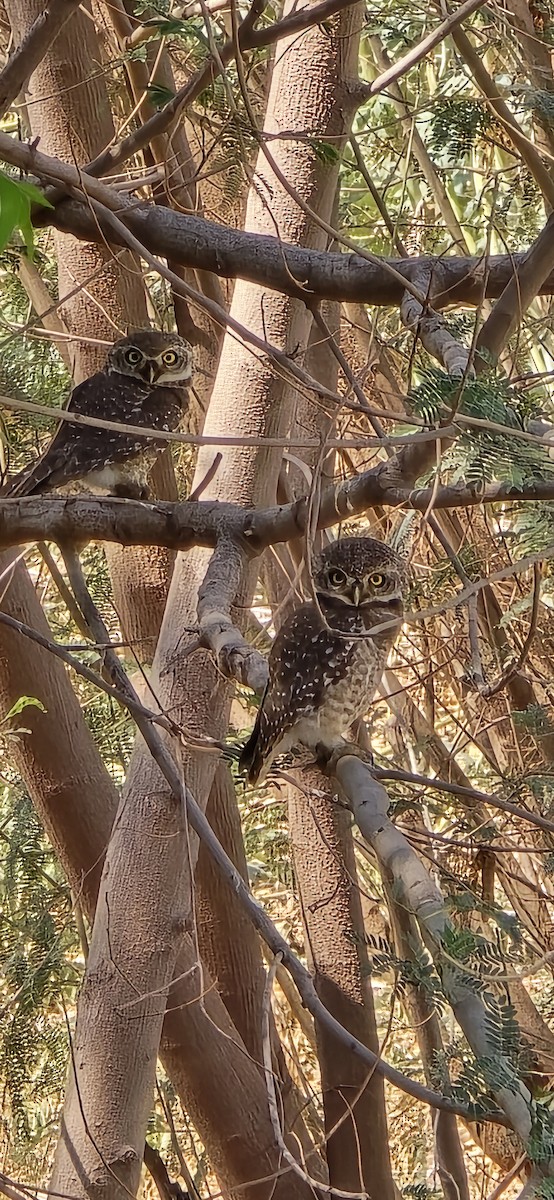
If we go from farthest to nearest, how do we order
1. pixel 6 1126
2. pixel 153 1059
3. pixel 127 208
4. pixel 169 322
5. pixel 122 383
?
pixel 169 322, pixel 6 1126, pixel 122 383, pixel 153 1059, pixel 127 208

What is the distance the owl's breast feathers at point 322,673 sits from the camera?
91.7 inches

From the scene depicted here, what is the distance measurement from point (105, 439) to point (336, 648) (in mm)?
819

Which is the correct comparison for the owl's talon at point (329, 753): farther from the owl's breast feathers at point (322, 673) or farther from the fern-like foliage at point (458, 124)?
the fern-like foliage at point (458, 124)

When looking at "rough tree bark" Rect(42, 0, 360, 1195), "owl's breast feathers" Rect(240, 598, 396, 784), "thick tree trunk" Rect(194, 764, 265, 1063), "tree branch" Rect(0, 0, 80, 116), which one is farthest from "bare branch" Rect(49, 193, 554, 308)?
"thick tree trunk" Rect(194, 764, 265, 1063)

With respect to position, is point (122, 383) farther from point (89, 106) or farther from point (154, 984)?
point (154, 984)

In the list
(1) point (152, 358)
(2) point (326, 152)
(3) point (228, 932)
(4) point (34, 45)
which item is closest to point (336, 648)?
(2) point (326, 152)

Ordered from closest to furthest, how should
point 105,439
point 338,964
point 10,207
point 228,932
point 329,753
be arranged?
point 10,207 → point 329,753 → point 105,439 → point 228,932 → point 338,964

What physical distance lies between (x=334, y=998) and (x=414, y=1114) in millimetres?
1337

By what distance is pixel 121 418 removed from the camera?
9.64ft

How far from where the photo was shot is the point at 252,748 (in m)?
2.19

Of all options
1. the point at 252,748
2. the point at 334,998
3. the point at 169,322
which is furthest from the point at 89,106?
the point at 334,998

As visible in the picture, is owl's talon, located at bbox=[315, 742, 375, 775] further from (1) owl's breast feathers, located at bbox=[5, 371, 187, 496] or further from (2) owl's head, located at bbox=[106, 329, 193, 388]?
(2) owl's head, located at bbox=[106, 329, 193, 388]

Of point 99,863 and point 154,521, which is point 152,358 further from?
point 99,863

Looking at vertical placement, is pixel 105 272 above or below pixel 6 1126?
above
